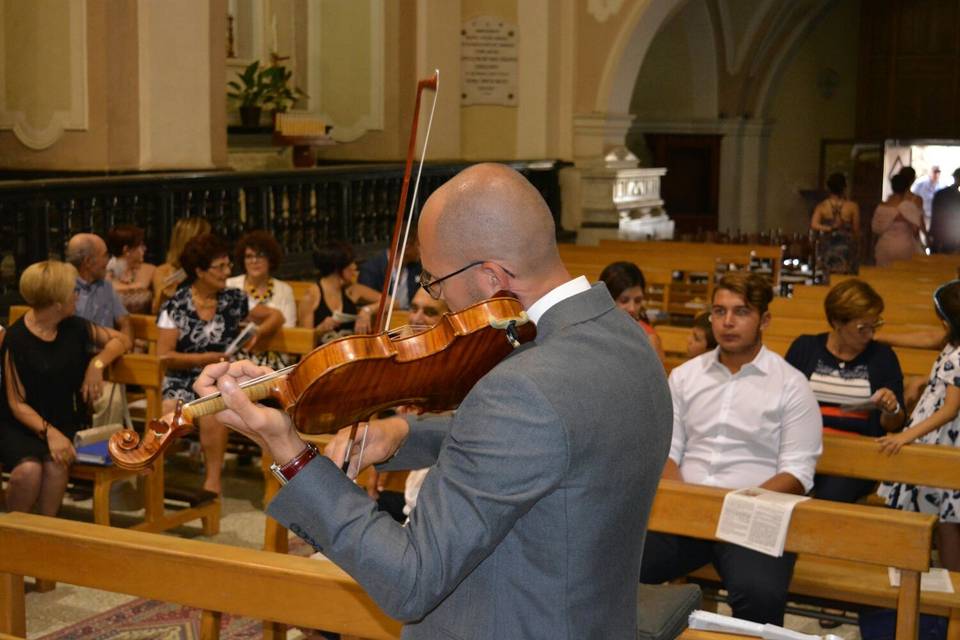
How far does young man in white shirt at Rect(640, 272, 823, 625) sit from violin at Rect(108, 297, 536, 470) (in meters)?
2.50

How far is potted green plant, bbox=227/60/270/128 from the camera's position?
1334 cm

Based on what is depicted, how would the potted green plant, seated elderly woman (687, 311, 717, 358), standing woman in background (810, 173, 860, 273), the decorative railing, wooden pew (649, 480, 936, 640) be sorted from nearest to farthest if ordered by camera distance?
1. wooden pew (649, 480, 936, 640)
2. seated elderly woman (687, 311, 717, 358)
3. the decorative railing
4. standing woman in background (810, 173, 860, 273)
5. the potted green plant

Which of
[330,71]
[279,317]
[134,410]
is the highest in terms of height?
[330,71]

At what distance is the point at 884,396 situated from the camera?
544cm

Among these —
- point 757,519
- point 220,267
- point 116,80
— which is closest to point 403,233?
point 220,267

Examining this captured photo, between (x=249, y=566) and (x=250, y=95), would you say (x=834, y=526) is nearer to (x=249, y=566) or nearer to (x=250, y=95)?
(x=249, y=566)

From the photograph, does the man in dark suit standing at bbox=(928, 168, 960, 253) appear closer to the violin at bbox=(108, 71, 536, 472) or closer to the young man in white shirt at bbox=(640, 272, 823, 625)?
the young man in white shirt at bbox=(640, 272, 823, 625)

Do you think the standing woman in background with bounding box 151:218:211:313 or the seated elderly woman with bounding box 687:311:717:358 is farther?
the standing woman in background with bounding box 151:218:211:313

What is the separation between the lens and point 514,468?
2.03m

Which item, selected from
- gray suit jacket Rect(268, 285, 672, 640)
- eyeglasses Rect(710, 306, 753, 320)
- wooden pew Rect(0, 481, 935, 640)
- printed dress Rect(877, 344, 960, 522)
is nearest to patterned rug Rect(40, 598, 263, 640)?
wooden pew Rect(0, 481, 935, 640)

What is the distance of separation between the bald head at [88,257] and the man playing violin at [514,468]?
16.5ft

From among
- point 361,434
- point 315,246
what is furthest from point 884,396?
point 315,246

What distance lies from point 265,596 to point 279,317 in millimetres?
3863

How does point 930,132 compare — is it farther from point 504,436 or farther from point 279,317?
point 504,436
